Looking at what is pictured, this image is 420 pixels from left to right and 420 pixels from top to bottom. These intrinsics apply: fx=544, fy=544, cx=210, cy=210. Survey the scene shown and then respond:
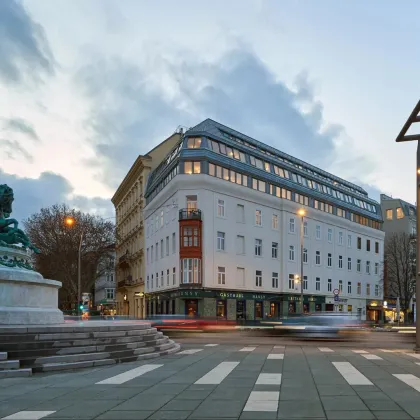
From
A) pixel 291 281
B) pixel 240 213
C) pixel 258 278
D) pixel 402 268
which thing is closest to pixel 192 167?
pixel 240 213

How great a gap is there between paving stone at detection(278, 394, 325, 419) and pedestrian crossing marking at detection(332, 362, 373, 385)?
8.65ft

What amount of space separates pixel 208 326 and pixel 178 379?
961 inches

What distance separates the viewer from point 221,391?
9820mm

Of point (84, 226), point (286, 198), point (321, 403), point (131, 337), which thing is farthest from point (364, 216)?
point (321, 403)

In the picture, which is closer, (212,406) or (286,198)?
(212,406)

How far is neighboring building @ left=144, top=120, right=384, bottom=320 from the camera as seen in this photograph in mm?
48625

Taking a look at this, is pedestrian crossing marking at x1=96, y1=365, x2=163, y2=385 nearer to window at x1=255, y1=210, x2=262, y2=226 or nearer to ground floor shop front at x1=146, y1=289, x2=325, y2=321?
ground floor shop front at x1=146, y1=289, x2=325, y2=321

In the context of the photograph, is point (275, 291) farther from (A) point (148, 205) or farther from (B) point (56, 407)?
(B) point (56, 407)

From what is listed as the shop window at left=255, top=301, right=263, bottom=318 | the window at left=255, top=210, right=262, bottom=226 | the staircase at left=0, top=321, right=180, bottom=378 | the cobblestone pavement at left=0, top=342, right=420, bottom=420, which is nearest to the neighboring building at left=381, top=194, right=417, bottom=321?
A: the window at left=255, top=210, right=262, bottom=226

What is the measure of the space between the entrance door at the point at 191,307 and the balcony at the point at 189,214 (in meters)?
7.34

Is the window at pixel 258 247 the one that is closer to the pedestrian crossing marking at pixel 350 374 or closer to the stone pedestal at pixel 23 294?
the stone pedestal at pixel 23 294

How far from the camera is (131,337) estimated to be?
16203mm

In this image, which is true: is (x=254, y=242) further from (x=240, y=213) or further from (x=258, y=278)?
(x=258, y=278)

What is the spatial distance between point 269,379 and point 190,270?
36.9 metres
